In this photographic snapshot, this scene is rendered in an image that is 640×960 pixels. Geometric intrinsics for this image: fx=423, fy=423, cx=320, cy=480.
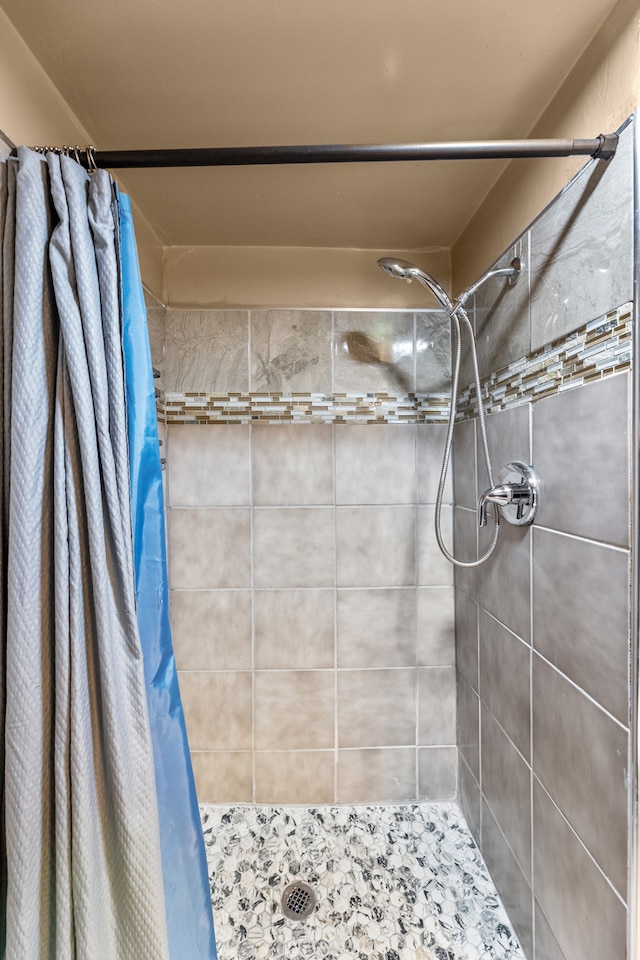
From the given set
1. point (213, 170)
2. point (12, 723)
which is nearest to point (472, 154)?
point (213, 170)

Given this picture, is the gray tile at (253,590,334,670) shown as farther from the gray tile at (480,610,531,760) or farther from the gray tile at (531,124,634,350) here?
the gray tile at (531,124,634,350)

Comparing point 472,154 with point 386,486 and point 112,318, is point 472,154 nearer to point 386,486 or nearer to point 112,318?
point 112,318

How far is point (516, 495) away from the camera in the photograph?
951mm

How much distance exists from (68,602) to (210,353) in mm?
987

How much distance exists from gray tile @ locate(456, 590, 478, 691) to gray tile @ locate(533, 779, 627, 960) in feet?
1.21

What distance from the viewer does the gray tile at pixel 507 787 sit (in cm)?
98

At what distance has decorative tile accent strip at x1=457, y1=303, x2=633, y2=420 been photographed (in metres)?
0.68

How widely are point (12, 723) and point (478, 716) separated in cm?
117

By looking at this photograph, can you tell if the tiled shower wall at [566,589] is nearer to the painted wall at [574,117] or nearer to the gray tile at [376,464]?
the painted wall at [574,117]

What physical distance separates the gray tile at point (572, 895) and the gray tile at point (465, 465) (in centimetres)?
72

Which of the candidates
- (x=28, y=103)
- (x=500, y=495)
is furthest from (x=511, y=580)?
(x=28, y=103)

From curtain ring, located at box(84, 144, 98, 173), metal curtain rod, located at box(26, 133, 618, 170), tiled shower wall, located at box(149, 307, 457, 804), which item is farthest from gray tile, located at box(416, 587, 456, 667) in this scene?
curtain ring, located at box(84, 144, 98, 173)

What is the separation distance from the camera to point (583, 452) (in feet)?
2.49

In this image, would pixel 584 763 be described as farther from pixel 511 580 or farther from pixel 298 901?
pixel 298 901
